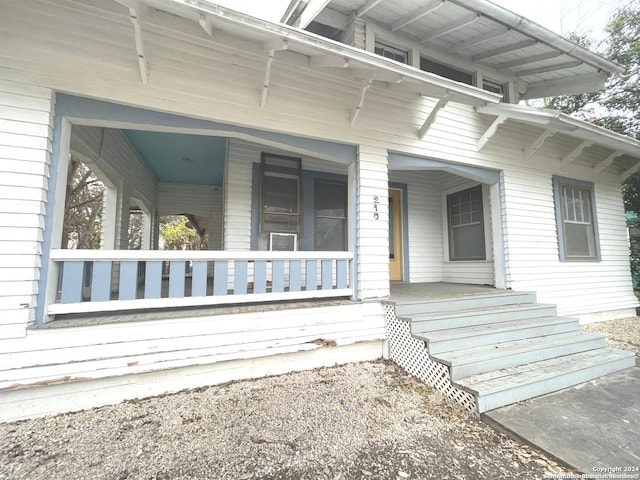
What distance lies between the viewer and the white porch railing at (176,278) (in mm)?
2354

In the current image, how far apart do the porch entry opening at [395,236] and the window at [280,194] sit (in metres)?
2.07

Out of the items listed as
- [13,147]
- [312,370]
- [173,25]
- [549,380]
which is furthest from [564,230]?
[13,147]

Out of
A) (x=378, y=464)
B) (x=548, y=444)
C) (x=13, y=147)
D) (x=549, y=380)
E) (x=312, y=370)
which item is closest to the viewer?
(x=378, y=464)

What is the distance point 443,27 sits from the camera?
12.8 feet

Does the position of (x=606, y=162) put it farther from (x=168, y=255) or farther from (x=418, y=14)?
(x=168, y=255)

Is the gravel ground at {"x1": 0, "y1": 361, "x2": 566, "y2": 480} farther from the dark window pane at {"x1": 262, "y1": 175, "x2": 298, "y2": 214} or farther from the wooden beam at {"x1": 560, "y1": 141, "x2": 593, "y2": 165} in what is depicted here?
the wooden beam at {"x1": 560, "y1": 141, "x2": 593, "y2": 165}

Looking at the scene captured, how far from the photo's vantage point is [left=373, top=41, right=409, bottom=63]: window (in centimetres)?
401

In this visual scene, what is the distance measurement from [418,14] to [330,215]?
2.98 metres

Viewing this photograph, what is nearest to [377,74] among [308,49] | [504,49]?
[308,49]

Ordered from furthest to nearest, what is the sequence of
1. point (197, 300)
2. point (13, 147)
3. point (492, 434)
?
point (197, 300) → point (13, 147) → point (492, 434)

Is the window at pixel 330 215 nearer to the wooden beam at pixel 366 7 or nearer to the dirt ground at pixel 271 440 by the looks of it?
the wooden beam at pixel 366 7

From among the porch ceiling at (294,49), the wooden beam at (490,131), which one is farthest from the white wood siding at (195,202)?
the wooden beam at (490,131)

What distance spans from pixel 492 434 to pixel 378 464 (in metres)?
0.91

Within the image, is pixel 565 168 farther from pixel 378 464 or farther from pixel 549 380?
pixel 378 464
